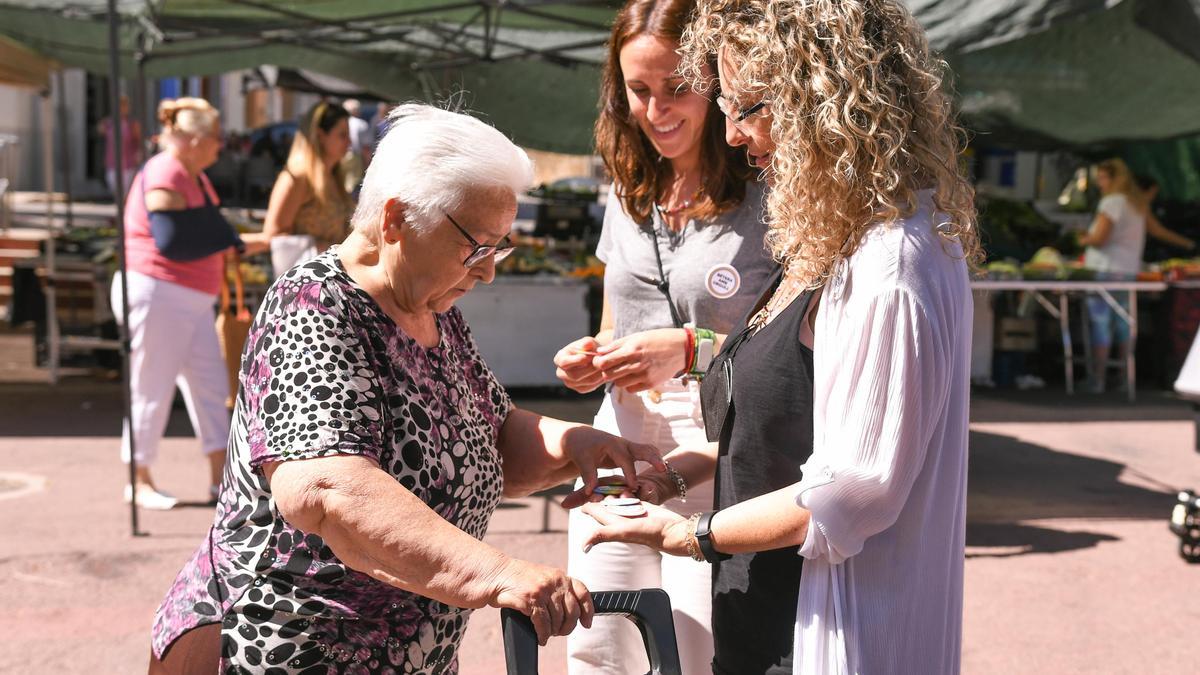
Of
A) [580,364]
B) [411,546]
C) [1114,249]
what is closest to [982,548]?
[580,364]

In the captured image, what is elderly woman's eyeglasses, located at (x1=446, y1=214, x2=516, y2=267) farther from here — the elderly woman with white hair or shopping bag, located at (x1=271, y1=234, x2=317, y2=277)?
shopping bag, located at (x1=271, y1=234, x2=317, y2=277)

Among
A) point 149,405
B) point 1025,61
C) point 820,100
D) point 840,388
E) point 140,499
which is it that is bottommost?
point 140,499

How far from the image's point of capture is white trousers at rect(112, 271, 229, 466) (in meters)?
5.86

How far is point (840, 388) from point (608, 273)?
4.37 feet

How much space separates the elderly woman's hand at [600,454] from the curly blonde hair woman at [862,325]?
0.43 m

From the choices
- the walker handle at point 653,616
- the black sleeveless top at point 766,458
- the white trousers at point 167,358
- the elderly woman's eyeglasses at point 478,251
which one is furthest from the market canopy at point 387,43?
the walker handle at point 653,616

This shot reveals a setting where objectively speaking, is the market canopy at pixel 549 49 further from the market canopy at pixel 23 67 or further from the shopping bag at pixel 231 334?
the shopping bag at pixel 231 334

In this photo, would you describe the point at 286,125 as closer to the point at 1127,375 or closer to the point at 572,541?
the point at 1127,375

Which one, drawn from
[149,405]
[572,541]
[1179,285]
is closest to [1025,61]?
[1179,285]

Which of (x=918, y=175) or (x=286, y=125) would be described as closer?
(x=918, y=175)

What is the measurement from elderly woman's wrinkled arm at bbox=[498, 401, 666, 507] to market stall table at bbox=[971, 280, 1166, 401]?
7.38m

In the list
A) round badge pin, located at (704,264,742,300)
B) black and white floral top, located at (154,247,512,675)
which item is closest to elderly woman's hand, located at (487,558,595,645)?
black and white floral top, located at (154,247,512,675)

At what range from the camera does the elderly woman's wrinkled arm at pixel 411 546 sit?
1725 millimetres

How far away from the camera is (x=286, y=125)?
2559 cm
